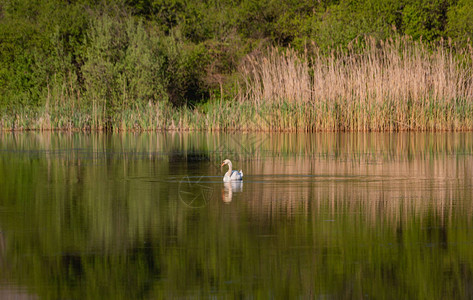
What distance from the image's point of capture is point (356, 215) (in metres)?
9.43

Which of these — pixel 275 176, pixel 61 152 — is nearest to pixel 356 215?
pixel 275 176

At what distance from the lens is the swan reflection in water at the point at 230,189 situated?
440 inches

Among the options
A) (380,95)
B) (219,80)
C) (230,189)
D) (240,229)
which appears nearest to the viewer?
(240,229)

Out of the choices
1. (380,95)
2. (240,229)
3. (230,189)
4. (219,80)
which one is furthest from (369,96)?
(240,229)

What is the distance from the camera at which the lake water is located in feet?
20.5

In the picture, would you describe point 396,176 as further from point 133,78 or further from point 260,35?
point 260,35

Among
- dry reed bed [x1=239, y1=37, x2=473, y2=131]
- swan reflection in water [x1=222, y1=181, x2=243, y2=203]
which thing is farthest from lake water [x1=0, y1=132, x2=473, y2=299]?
dry reed bed [x1=239, y1=37, x2=473, y2=131]

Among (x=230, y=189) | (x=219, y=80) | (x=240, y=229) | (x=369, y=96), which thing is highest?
(x=219, y=80)

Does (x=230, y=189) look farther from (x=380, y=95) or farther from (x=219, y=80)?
(x=219, y=80)

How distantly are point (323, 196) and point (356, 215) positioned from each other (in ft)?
5.80

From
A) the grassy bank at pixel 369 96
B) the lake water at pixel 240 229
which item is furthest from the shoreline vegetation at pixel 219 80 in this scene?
the lake water at pixel 240 229

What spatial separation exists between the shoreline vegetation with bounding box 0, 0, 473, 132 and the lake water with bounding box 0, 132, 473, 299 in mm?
9833

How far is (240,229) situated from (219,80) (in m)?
32.7

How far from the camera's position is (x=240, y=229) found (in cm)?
848
